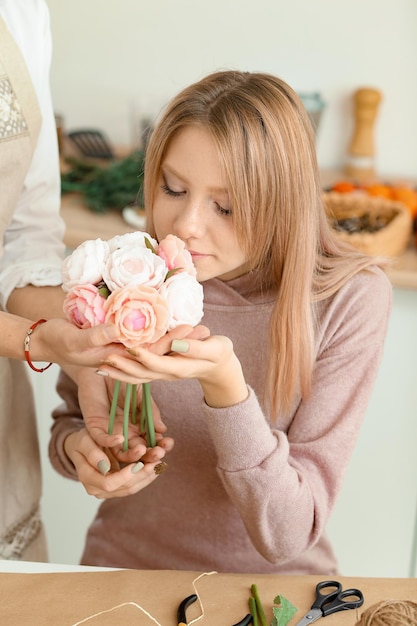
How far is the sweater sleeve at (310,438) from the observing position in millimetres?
1140

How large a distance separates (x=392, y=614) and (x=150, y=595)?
315mm

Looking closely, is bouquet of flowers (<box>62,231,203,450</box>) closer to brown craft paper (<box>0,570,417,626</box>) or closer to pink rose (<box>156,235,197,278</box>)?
pink rose (<box>156,235,197,278</box>)

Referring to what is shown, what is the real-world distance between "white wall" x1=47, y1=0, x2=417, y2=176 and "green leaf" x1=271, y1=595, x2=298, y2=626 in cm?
173

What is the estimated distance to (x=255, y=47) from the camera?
2541 millimetres

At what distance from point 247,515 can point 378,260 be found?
1.41 ft

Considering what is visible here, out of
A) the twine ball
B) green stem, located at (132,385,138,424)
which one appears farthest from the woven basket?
the twine ball

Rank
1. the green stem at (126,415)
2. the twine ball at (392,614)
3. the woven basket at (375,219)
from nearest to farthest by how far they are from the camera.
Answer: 1. the twine ball at (392,614)
2. the green stem at (126,415)
3. the woven basket at (375,219)

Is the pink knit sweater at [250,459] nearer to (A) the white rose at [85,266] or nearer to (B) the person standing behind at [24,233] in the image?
(B) the person standing behind at [24,233]

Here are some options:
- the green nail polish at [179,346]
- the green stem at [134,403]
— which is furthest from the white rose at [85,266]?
the green stem at [134,403]

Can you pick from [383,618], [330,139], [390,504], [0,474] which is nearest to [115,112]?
[330,139]

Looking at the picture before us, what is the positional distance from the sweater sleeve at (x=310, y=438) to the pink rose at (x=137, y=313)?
24 centimetres

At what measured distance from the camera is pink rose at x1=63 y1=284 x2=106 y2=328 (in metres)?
0.92

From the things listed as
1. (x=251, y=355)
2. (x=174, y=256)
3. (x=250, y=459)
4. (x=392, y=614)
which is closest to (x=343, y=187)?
(x=251, y=355)

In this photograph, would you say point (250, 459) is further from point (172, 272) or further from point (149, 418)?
point (172, 272)
